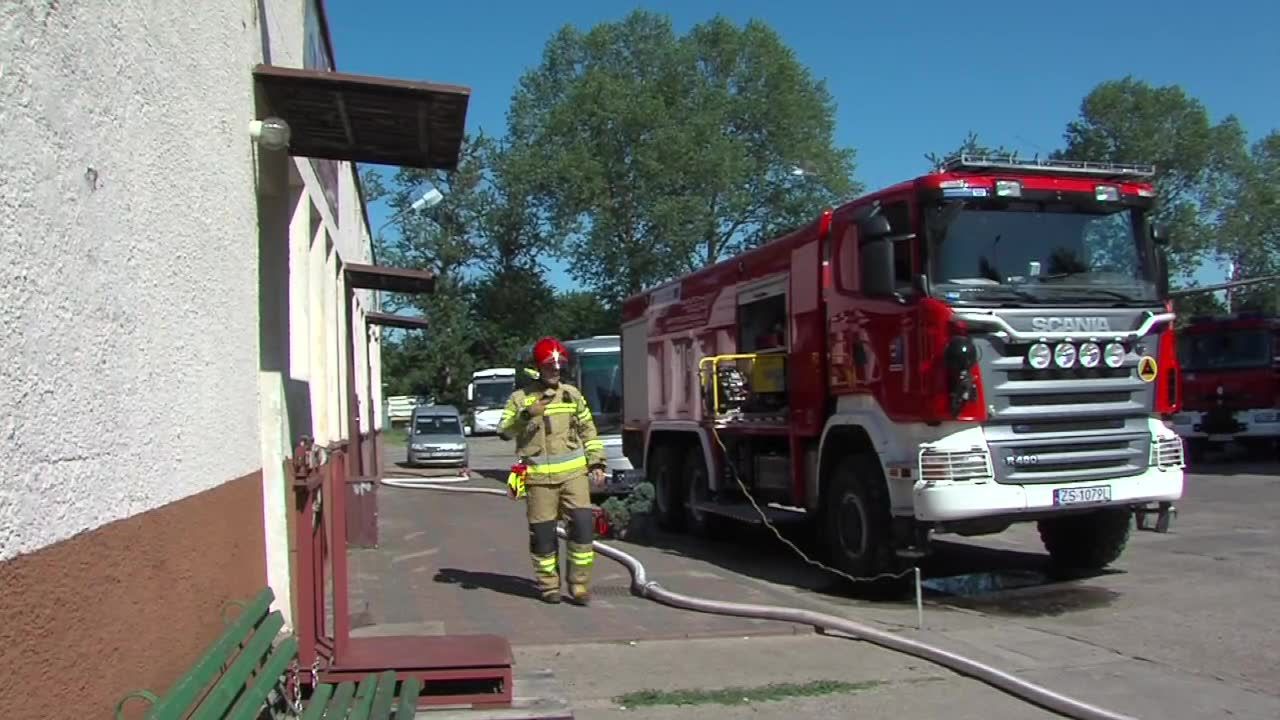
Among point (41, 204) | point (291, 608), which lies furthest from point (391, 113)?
point (41, 204)

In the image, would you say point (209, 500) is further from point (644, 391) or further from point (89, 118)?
point (644, 391)

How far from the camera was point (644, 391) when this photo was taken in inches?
603

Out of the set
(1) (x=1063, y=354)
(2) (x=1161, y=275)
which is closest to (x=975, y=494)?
(1) (x=1063, y=354)

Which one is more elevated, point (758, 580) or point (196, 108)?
point (196, 108)

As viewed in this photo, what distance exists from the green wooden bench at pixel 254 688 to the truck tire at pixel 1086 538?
671 cm

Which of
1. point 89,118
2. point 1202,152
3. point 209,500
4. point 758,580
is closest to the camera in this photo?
point 89,118

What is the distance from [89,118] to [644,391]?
12140 mm

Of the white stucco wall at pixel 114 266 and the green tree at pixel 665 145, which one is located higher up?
the green tree at pixel 665 145

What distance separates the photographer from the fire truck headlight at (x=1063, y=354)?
885 centimetres

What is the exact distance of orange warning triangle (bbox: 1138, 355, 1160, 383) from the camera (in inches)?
364

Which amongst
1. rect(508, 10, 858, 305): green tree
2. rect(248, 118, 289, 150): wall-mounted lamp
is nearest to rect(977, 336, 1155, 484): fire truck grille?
rect(248, 118, 289, 150): wall-mounted lamp

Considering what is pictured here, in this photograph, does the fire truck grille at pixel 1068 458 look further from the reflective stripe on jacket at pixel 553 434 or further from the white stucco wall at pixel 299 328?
the white stucco wall at pixel 299 328

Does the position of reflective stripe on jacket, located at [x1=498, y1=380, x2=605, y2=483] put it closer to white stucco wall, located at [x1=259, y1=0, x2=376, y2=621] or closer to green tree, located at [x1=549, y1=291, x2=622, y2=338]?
white stucco wall, located at [x1=259, y1=0, x2=376, y2=621]

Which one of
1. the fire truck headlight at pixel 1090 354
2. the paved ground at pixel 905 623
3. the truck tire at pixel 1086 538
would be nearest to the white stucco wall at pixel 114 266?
the paved ground at pixel 905 623
